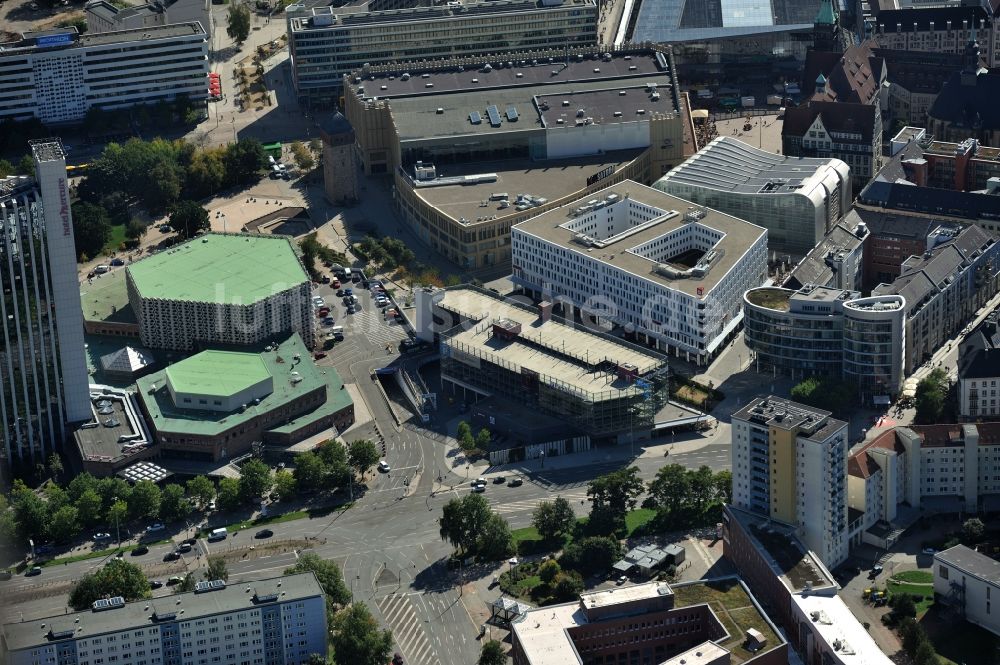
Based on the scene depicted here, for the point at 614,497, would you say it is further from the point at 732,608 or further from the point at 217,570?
the point at 217,570

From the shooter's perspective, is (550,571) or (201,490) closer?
(550,571)

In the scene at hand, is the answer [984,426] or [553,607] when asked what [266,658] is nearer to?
[553,607]

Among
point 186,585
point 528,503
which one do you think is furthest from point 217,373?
point 528,503

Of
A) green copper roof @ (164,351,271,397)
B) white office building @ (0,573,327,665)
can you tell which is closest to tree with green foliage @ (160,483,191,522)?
green copper roof @ (164,351,271,397)

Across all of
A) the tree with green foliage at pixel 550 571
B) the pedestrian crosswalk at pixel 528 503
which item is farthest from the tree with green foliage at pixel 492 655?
the pedestrian crosswalk at pixel 528 503

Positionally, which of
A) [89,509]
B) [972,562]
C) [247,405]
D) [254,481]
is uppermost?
[247,405]

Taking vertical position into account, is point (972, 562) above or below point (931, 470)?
below

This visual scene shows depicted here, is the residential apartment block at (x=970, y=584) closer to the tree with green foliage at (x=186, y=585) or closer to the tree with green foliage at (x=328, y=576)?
the tree with green foliage at (x=328, y=576)
